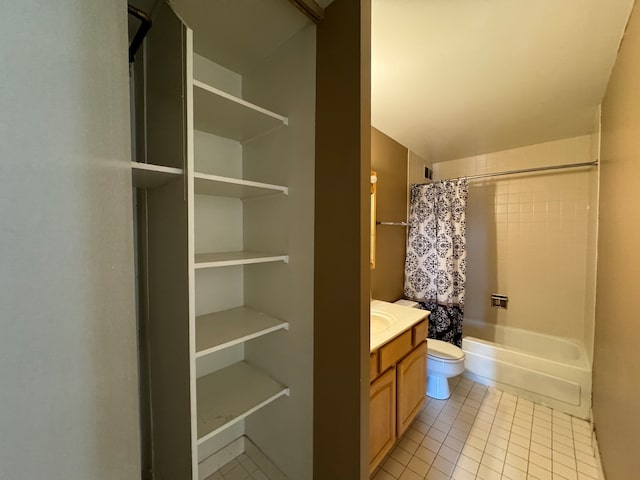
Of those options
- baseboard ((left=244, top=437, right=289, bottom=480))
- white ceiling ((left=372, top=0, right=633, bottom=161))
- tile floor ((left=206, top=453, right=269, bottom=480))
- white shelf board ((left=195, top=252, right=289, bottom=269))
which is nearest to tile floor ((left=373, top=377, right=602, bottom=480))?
baseboard ((left=244, top=437, right=289, bottom=480))

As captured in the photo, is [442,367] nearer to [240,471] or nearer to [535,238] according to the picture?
[240,471]

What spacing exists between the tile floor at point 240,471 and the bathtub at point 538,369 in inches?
83.6

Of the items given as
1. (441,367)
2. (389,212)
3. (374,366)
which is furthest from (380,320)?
(389,212)

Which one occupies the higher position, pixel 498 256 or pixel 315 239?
pixel 315 239

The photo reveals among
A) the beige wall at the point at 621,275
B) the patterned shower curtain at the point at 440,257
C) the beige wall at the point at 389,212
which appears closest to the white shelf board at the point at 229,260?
the beige wall at the point at 389,212

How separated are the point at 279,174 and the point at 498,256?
2.95 m

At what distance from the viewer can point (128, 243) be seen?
0.49 meters

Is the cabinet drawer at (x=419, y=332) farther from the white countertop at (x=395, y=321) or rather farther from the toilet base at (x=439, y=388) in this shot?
the toilet base at (x=439, y=388)

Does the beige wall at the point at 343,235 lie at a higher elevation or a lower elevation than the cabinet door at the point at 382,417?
higher

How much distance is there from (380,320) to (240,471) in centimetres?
123

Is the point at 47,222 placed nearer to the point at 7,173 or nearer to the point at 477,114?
the point at 7,173

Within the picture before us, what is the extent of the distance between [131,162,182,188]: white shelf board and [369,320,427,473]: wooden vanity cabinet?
125cm

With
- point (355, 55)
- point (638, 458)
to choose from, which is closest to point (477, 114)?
point (355, 55)

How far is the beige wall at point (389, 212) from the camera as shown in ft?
7.78
